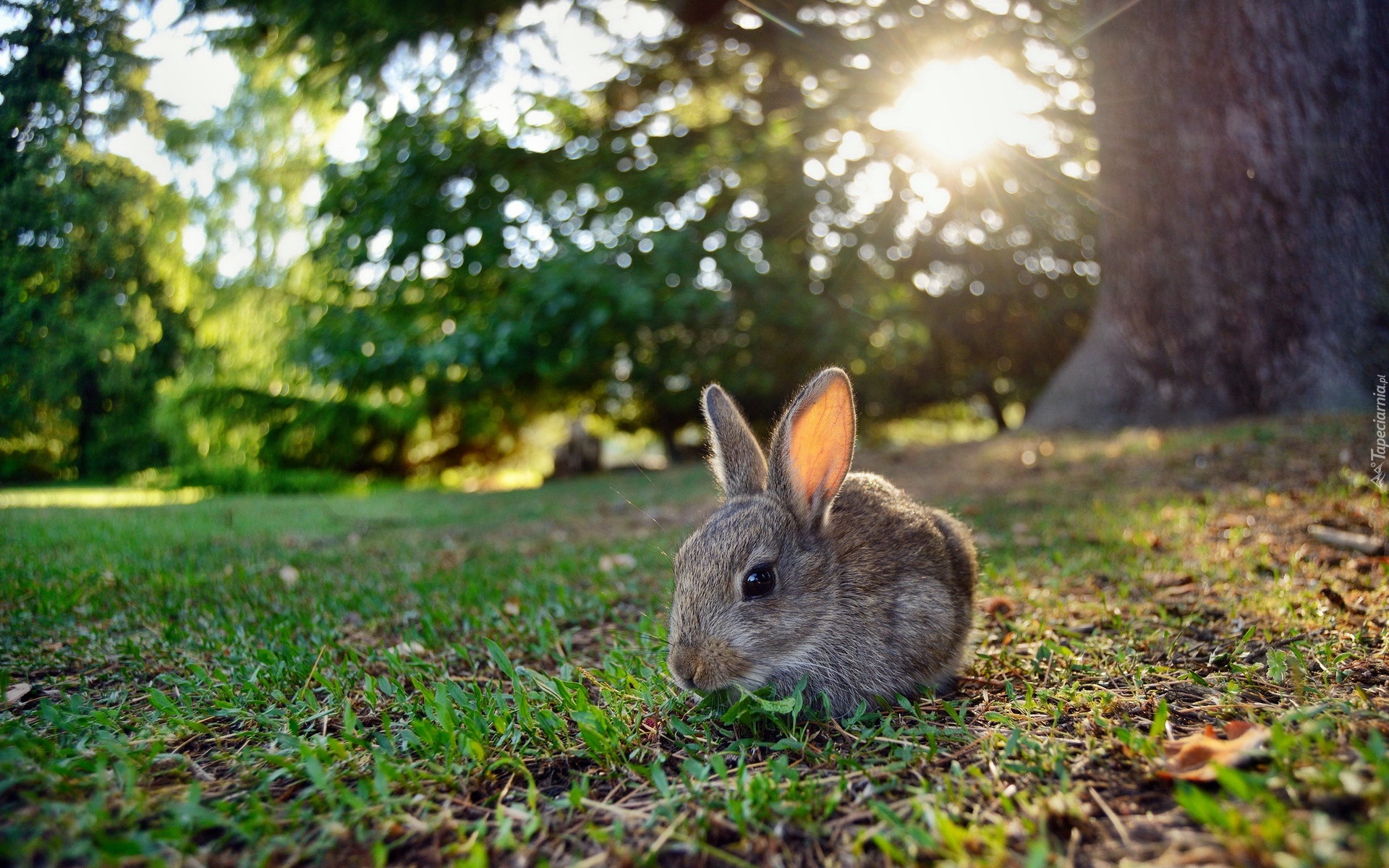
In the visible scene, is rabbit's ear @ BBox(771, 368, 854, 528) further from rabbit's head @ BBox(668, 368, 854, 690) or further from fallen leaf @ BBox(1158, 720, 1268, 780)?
fallen leaf @ BBox(1158, 720, 1268, 780)

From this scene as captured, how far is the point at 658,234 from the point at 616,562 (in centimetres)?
795

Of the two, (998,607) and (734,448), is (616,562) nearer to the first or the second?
(734,448)

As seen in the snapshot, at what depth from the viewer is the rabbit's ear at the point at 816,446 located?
299cm

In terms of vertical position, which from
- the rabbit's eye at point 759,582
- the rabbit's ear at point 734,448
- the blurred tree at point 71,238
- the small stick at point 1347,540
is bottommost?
the small stick at point 1347,540

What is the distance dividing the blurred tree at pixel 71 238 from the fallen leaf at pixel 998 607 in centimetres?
479

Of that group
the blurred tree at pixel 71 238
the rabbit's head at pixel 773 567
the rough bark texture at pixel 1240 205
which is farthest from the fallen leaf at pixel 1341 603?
the blurred tree at pixel 71 238

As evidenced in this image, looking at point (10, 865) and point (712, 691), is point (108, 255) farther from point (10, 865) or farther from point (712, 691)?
point (712, 691)

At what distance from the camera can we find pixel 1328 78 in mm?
6797

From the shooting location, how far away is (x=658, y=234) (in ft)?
40.1

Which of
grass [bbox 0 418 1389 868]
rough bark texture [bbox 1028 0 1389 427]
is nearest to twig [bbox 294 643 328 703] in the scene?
grass [bbox 0 418 1389 868]

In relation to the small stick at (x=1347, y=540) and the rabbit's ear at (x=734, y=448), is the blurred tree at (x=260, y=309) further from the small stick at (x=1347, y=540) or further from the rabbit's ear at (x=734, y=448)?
the small stick at (x=1347, y=540)

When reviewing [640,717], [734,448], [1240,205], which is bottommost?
[640,717]

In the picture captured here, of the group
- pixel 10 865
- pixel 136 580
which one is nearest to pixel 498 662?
pixel 10 865

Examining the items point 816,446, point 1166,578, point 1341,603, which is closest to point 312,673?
point 816,446
